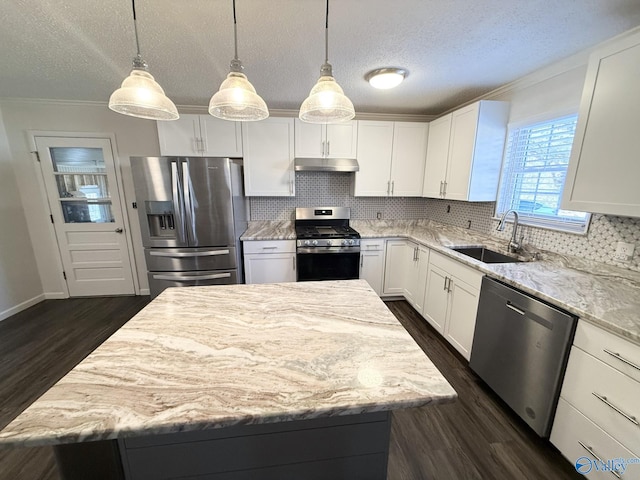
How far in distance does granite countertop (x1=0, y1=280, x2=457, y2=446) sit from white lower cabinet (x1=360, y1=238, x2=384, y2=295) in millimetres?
1800

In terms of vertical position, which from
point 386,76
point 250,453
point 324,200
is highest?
point 386,76

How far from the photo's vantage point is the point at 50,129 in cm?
296

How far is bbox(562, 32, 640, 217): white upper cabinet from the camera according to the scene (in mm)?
1273

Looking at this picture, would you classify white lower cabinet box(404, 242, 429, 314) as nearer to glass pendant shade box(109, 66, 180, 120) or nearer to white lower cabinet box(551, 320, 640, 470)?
white lower cabinet box(551, 320, 640, 470)

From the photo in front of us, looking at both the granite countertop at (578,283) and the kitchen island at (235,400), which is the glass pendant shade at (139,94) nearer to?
the kitchen island at (235,400)

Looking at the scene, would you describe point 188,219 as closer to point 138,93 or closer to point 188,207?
point 188,207

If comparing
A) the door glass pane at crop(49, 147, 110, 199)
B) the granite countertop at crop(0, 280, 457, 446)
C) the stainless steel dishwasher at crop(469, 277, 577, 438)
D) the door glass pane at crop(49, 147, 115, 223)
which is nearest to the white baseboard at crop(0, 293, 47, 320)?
the door glass pane at crop(49, 147, 115, 223)

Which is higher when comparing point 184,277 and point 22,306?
point 184,277

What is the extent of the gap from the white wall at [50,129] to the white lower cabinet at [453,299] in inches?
144

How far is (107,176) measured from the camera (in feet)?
10.3

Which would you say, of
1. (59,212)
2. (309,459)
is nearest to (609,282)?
(309,459)

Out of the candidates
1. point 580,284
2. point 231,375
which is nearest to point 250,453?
point 231,375

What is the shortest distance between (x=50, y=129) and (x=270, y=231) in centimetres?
290

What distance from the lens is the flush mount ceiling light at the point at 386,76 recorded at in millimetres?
2018
